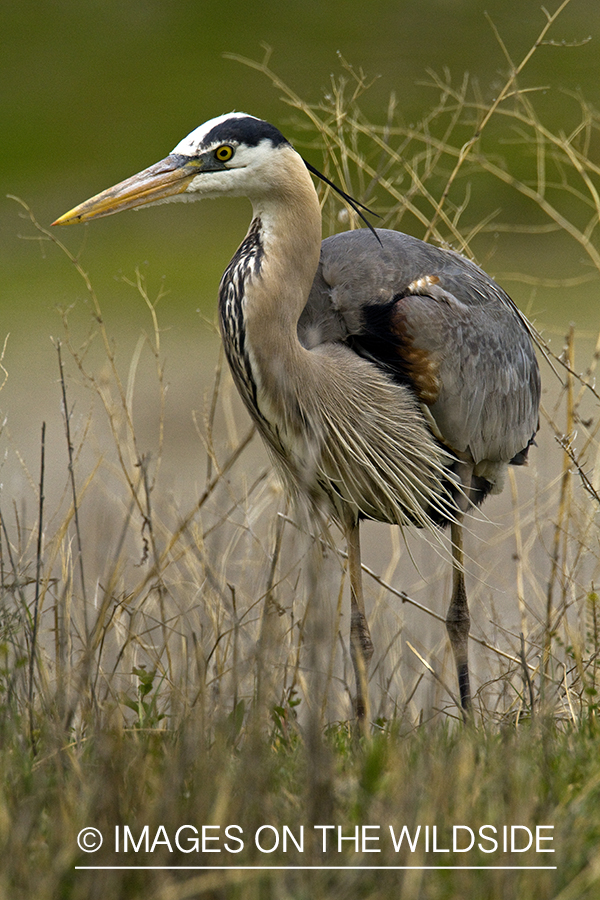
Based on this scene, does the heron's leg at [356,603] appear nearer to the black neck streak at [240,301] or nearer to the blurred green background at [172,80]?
the black neck streak at [240,301]

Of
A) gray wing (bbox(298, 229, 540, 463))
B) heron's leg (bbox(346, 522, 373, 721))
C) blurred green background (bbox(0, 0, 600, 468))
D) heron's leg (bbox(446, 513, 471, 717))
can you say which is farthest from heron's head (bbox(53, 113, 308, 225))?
blurred green background (bbox(0, 0, 600, 468))

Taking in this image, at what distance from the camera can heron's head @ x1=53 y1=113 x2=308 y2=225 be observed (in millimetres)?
3137

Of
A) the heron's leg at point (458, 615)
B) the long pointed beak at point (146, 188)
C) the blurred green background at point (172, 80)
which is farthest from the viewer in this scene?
the blurred green background at point (172, 80)

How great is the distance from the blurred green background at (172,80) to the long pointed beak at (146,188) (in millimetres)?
14854

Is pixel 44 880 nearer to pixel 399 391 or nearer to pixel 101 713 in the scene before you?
pixel 101 713

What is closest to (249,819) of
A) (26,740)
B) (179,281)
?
(26,740)

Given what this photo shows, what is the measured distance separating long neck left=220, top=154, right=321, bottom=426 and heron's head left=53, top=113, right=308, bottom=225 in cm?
9

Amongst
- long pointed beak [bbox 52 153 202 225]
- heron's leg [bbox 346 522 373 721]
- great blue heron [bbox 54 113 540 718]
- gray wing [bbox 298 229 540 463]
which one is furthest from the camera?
heron's leg [bbox 346 522 373 721]

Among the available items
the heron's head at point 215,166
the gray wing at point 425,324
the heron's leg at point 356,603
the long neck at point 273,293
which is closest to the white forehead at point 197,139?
the heron's head at point 215,166

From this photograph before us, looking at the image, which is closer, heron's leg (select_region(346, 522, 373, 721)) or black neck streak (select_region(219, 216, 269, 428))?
black neck streak (select_region(219, 216, 269, 428))

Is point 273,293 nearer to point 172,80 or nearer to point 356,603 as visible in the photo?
point 356,603

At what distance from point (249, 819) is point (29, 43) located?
26727 millimetres

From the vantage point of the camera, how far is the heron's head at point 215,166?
314cm

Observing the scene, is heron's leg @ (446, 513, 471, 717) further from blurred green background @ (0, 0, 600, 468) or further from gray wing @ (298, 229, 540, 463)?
blurred green background @ (0, 0, 600, 468)
